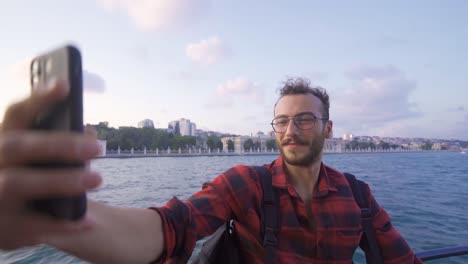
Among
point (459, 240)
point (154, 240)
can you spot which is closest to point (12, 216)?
point (154, 240)

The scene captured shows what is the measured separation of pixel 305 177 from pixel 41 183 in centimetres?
171

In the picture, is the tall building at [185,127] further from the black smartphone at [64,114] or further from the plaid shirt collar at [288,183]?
the black smartphone at [64,114]

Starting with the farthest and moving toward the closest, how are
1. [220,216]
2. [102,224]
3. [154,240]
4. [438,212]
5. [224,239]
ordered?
[438,212] < [224,239] < [220,216] < [154,240] < [102,224]

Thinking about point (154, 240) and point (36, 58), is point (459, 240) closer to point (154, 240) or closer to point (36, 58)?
point (154, 240)

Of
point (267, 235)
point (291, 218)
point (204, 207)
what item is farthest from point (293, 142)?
point (204, 207)

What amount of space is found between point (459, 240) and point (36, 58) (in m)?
8.48

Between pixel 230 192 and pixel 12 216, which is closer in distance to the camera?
pixel 12 216

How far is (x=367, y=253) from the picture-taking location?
6.01 feet

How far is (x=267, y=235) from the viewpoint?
1562 millimetres

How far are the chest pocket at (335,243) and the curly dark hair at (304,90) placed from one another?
84 centimetres

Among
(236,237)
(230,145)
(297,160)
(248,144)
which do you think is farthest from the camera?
(248,144)

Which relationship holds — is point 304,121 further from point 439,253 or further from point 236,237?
point 439,253

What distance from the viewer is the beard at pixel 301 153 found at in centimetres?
190

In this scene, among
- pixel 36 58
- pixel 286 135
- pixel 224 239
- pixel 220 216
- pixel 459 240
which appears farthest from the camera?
pixel 459 240
